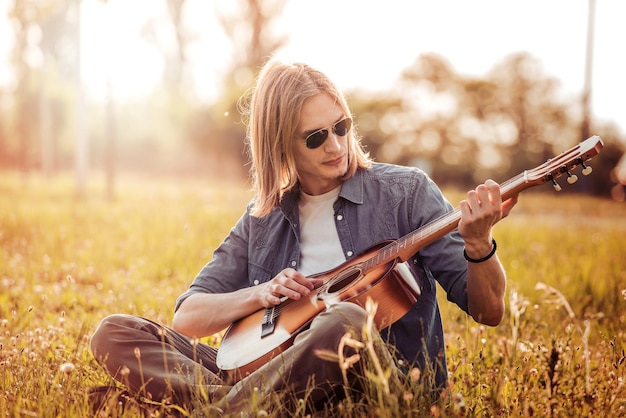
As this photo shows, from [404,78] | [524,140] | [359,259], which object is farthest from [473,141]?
[359,259]

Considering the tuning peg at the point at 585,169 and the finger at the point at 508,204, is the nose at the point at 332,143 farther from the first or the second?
Answer: the tuning peg at the point at 585,169

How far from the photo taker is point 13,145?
1177 inches

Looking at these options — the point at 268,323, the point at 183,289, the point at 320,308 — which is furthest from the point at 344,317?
the point at 183,289

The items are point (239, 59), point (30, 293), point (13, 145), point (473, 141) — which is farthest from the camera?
point (13, 145)

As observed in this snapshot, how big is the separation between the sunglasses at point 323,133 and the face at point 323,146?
0.6 inches

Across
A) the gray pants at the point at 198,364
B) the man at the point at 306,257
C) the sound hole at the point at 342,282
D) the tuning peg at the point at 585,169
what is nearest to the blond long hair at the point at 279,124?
the man at the point at 306,257

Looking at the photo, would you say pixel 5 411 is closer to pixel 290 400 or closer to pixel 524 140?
pixel 290 400

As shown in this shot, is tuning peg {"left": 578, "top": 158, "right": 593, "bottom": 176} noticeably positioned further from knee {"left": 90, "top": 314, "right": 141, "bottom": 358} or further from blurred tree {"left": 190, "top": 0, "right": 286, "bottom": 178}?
blurred tree {"left": 190, "top": 0, "right": 286, "bottom": 178}

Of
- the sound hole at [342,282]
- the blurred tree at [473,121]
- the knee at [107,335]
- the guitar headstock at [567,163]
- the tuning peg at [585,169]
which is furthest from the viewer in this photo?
the blurred tree at [473,121]

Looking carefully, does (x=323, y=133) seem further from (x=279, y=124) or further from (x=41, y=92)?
(x=41, y=92)

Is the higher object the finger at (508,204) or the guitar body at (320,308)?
the finger at (508,204)

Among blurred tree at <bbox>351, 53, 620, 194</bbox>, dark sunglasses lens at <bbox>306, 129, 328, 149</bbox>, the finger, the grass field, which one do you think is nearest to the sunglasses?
dark sunglasses lens at <bbox>306, 129, 328, 149</bbox>

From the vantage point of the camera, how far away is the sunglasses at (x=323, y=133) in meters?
3.41

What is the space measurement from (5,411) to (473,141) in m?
22.0
